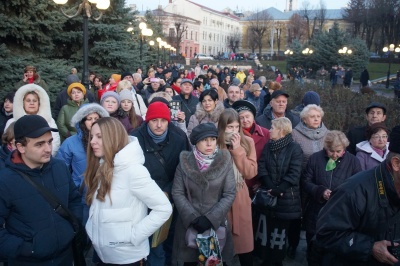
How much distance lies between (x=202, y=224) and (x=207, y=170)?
0.53 m

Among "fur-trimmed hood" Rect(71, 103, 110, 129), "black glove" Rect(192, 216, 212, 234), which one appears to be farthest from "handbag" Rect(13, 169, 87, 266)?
"fur-trimmed hood" Rect(71, 103, 110, 129)

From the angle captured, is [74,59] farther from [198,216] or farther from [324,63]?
[324,63]

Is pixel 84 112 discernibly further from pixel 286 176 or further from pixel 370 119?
pixel 370 119

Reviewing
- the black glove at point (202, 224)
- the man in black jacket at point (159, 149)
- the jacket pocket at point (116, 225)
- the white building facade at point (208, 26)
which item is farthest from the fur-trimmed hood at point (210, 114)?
the white building facade at point (208, 26)

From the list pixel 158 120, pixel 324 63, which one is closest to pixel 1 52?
pixel 158 120

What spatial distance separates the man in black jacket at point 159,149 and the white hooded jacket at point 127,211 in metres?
1.03

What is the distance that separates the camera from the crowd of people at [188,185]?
8.35 feet

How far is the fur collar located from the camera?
3.90 metres

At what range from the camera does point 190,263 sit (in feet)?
13.7

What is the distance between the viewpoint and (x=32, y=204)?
9.79 feet

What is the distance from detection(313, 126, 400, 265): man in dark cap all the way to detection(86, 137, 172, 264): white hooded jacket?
4.27 ft

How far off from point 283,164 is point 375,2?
75075 mm

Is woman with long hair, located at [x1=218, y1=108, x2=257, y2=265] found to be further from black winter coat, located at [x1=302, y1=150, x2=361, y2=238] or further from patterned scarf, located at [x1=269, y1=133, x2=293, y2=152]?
black winter coat, located at [x1=302, y1=150, x2=361, y2=238]

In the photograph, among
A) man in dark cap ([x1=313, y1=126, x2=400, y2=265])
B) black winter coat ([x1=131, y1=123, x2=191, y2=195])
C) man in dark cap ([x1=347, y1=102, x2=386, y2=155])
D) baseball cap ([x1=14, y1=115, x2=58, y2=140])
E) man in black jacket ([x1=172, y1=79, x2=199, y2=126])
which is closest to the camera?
man in dark cap ([x1=313, y1=126, x2=400, y2=265])
